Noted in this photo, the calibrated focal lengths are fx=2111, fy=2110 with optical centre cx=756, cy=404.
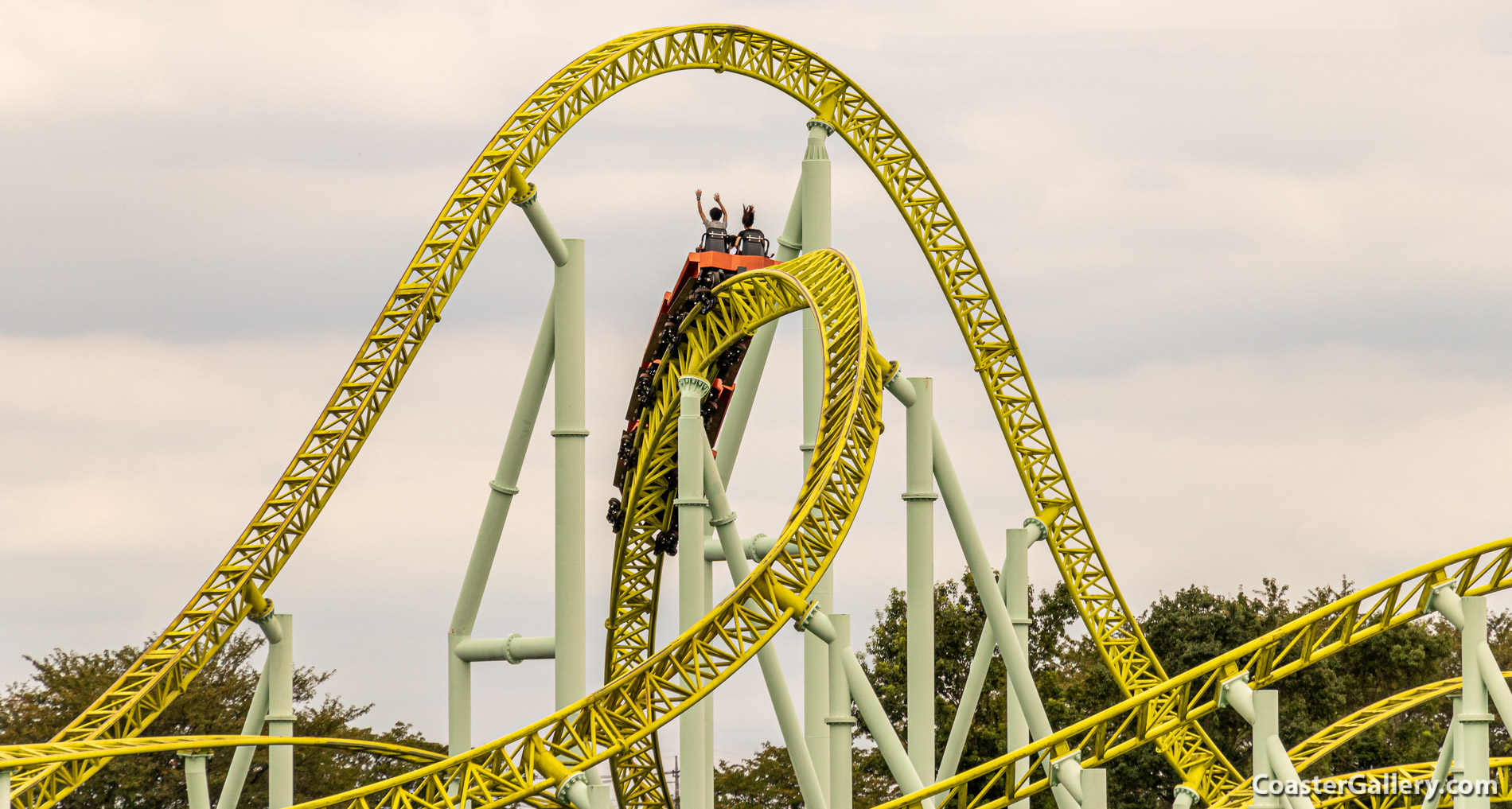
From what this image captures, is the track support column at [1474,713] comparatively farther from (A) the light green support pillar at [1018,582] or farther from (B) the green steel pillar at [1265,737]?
(A) the light green support pillar at [1018,582]

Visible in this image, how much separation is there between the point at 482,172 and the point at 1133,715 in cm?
958

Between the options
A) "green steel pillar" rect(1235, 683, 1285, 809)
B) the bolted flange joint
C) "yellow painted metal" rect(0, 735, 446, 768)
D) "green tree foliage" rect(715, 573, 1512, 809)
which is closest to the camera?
"green steel pillar" rect(1235, 683, 1285, 809)

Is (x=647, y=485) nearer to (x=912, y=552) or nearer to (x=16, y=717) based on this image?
(x=912, y=552)

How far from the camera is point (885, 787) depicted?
3728 centimetres

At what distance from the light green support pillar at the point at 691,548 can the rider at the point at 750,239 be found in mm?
3808

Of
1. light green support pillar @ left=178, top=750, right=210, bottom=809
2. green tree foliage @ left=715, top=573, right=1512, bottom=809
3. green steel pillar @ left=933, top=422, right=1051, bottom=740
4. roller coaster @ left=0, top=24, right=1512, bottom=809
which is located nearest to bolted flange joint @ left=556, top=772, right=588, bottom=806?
roller coaster @ left=0, top=24, right=1512, bottom=809

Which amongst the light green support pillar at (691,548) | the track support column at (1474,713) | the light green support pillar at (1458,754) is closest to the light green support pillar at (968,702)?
the light green support pillar at (691,548)

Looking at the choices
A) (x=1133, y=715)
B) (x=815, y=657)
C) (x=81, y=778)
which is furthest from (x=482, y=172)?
(x=1133, y=715)

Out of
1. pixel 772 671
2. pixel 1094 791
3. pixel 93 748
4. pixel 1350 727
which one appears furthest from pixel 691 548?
pixel 1350 727

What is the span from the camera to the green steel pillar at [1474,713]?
16016mm

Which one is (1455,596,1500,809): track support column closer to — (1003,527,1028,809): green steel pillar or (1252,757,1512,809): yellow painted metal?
(1252,757,1512,809): yellow painted metal

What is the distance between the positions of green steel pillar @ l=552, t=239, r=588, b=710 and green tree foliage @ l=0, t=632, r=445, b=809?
598 inches

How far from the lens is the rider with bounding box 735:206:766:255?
23.0 metres

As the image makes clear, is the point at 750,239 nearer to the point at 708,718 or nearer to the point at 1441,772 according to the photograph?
the point at 708,718
